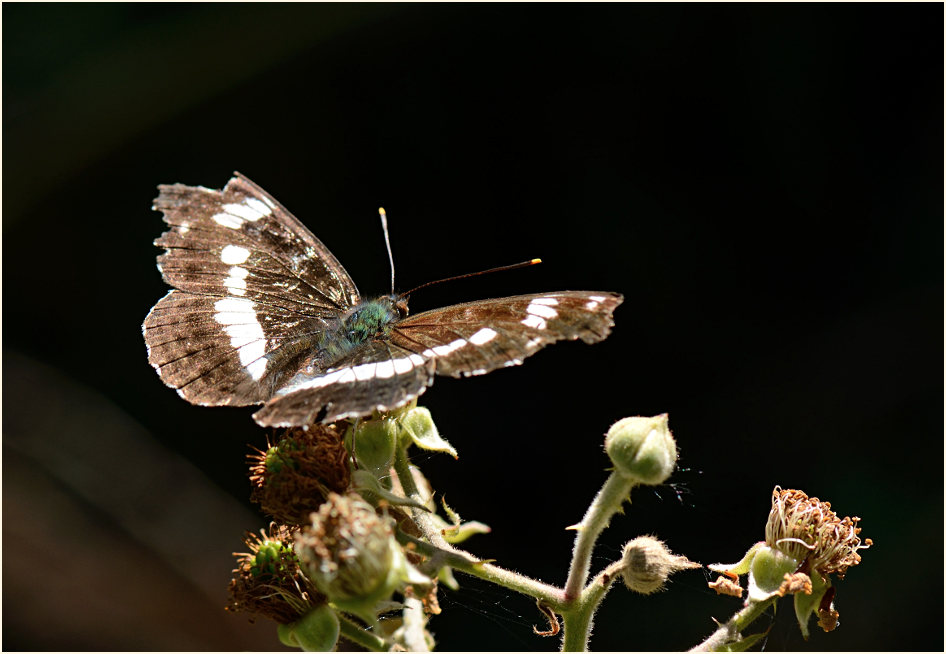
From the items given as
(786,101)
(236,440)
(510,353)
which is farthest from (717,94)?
(236,440)

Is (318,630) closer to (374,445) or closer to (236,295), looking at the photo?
(374,445)

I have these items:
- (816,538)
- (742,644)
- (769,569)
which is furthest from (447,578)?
(816,538)

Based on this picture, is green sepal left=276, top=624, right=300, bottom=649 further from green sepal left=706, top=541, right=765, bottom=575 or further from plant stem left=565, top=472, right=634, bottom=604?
green sepal left=706, top=541, right=765, bottom=575

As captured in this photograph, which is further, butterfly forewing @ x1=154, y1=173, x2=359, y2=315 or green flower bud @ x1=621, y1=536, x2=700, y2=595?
butterfly forewing @ x1=154, y1=173, x2=359, y2=315

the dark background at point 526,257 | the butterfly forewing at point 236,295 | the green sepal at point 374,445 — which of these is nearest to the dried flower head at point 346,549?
the green sepal at point 374,445

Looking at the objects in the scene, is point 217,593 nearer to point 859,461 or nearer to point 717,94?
point 859,461

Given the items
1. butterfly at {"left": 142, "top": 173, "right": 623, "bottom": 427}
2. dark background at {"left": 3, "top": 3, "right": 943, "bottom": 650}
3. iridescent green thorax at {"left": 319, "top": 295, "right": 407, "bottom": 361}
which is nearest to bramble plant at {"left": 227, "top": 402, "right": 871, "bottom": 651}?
butterfly at {"left": 142, "top": 173, "right": 623, "bottom": 427}

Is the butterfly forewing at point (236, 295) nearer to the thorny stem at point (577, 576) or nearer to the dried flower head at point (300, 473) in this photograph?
the dried flower head at point (300, 473)
